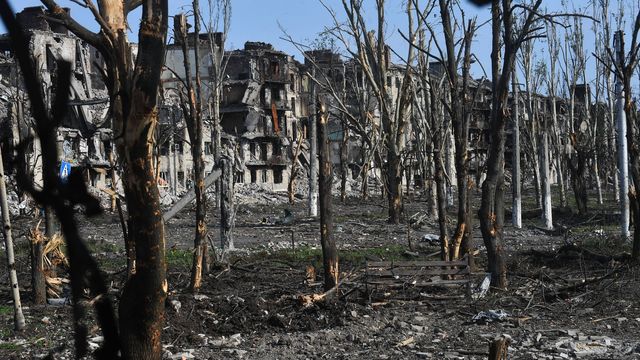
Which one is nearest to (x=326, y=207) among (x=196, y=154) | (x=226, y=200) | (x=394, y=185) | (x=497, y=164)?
(x=196, y=154)

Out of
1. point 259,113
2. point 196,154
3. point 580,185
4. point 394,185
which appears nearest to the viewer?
point 196,154

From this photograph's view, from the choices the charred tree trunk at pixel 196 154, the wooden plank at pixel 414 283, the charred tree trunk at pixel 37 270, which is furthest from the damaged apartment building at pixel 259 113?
the charred tree trunk at pixel 37 270

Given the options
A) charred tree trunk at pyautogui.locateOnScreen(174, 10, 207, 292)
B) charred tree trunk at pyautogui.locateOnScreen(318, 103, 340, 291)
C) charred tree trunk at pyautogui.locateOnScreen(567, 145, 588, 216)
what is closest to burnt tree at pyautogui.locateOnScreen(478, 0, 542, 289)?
charred tree trunk at pyautogui.locateOnScreen(318, 103, 340, 291)

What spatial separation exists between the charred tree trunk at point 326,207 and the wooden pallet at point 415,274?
0.48 meters

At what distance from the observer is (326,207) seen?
35.6ft

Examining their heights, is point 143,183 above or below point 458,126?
below

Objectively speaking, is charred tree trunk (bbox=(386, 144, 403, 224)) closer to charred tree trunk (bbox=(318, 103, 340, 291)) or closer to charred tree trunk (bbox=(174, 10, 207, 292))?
charred tree trunk (bbox=(174, 10, 207, 292))

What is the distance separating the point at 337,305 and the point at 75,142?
36464mm

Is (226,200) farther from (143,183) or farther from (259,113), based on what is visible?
(259,113)

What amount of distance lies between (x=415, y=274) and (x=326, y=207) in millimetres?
1545

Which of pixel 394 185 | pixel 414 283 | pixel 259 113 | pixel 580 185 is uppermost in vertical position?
pixel 259 113

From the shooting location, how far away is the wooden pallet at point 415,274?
11.0m

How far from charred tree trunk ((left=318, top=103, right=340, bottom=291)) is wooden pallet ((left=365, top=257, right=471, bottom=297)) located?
48 centimetres

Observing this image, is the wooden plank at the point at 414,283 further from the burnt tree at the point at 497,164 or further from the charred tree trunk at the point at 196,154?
the charred tree trunk at the point at 196,154
